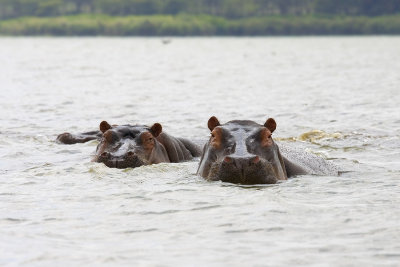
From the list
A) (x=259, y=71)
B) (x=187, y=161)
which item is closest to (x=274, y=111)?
(x=187, y=161)

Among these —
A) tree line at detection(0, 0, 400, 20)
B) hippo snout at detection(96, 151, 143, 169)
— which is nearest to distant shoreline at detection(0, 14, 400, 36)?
tree line at detection(0, 0, 400, 20)

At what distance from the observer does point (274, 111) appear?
24.2m

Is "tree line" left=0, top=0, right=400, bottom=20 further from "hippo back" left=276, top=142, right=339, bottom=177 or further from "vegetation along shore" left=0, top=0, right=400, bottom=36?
"hippo back" left=276, top=142, right=339, bottom=177

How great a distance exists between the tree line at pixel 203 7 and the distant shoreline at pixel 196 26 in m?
1.73

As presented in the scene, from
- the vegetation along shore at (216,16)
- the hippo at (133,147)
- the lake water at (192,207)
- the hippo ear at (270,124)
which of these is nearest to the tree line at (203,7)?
the vegetation along shore at (216,16)

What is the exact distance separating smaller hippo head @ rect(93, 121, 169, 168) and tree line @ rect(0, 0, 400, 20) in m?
159

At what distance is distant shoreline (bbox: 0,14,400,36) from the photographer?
162000 millimetres

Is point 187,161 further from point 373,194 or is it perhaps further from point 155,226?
point 155,226

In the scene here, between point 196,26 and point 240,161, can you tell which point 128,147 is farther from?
point 196,26

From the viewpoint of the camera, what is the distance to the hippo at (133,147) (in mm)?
12000

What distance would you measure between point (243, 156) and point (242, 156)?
1cm

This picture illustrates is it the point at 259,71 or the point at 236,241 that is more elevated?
the point at 236,241

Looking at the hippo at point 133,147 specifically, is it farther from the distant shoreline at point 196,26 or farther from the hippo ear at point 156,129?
the distant shoreline at point 196,26

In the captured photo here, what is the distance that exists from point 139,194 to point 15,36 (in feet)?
518
